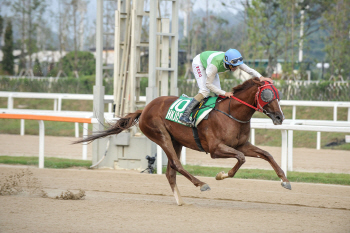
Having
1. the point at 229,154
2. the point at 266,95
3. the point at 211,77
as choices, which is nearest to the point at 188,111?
the point at 211,77

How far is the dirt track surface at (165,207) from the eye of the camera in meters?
4.00

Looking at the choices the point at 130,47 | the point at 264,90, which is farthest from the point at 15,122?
the point at 264,90

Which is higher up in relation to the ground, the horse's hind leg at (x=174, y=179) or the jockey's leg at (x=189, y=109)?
the jockey's leg at (x=189, y=109)

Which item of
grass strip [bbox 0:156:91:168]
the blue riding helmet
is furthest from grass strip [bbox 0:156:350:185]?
the blue riding helmet

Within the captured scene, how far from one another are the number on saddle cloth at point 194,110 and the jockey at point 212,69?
58 millimetres

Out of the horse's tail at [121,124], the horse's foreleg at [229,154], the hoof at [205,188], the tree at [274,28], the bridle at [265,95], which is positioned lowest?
the hoof at [205,188]

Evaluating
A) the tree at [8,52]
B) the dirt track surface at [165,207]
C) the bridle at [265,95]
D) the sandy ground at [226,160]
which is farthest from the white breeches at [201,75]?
the tree at [8,52]

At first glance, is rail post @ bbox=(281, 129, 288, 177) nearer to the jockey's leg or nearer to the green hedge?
the jockey's leg

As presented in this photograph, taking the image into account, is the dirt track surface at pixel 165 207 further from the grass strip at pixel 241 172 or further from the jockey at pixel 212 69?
the jockey at pixel 212 69

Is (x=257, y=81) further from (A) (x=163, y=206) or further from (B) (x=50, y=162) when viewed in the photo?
(B) (x=50, y=162)

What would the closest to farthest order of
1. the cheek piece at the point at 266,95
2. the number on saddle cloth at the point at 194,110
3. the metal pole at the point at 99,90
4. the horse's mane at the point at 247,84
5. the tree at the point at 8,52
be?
the cheek piece at the point at 266,95 → the horse's mane at the point at 247,84 → the number on saddle cloth at the point at 194,110 → the metal pole at the point at 99,90 → the tree at the point at 8,52

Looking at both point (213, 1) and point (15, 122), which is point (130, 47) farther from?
point (213, 1)

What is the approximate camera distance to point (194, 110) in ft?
16.8

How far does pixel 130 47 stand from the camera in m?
7.95
